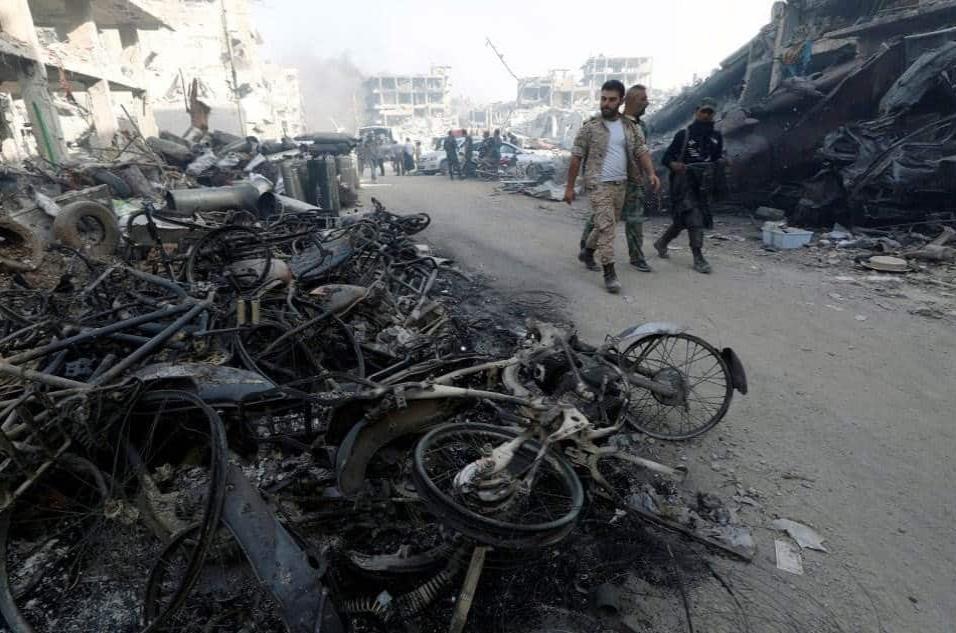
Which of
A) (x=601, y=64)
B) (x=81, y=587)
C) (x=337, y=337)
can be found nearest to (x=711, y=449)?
(x=337, y=337)

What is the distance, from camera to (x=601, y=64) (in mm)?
59719

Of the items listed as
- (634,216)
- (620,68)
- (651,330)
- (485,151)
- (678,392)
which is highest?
(620,68)

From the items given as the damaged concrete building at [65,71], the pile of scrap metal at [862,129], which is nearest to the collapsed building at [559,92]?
the damaged concrete building at [65,71]

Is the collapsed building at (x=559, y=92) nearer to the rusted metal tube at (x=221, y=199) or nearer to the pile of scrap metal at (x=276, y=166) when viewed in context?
the pile of scrap metal at (x=276, y=166)

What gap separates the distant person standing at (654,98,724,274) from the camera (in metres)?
6.26

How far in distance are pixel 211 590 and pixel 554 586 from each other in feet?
4.87

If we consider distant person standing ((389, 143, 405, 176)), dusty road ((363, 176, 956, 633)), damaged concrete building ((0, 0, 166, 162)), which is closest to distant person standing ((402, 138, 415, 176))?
distant person standing ((389, 143, 405, 176))

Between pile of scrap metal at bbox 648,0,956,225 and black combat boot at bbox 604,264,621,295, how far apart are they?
515 cm

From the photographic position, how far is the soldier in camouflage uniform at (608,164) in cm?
565

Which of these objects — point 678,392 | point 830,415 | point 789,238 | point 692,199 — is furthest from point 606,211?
point 789,238

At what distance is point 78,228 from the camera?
668cm

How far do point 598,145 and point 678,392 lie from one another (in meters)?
3.46

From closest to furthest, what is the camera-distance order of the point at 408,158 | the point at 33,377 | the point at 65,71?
the point at 33,377 → the point at 65,71 → the point at 408,158

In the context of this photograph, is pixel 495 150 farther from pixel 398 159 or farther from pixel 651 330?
pixel 651 330
